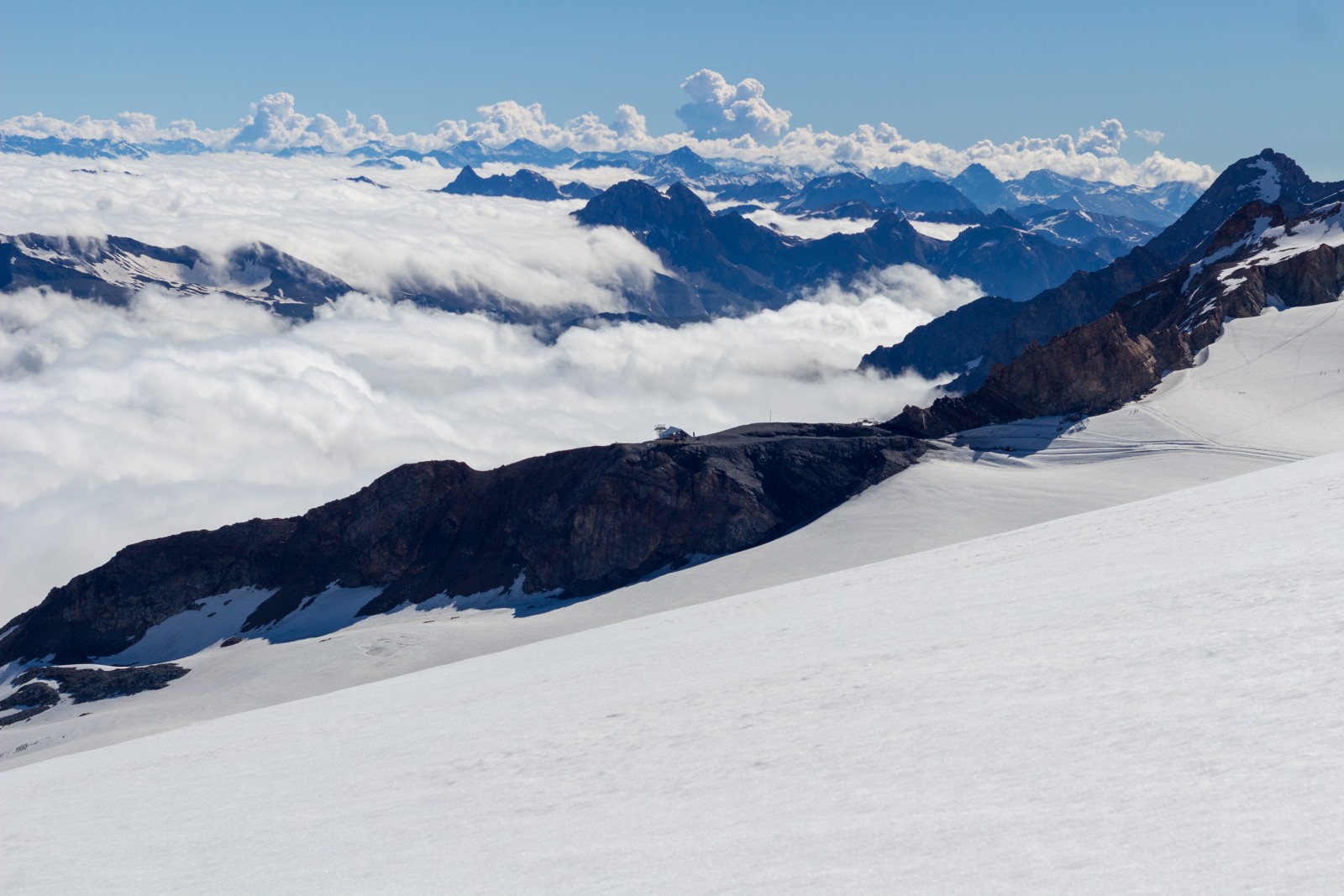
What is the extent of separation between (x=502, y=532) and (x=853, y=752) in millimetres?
76478

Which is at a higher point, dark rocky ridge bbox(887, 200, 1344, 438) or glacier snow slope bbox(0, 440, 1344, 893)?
dark rocky ridge bbox(887, 200, 1344, 438)

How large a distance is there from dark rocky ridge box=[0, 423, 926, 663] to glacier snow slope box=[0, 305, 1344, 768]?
13.1 feet

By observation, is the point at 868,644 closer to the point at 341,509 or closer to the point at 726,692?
the point at 726,692

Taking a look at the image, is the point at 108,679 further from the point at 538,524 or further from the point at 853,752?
the point at 853,752

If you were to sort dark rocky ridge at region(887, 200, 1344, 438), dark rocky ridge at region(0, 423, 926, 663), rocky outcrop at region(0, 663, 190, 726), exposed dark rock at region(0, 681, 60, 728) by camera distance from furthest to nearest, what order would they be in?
dark rocky ridge at region(887, 200, 1344, 438) < dark rocky ridge at region(0, 423, 926, 663) < rocky outcrop at region(0, 663, 190, 726) < exposed dark rock at region(0, 681, 60, 728)

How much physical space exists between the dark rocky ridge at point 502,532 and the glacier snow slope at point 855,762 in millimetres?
54053

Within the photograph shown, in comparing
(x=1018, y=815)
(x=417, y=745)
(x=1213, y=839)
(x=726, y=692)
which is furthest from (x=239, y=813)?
(x=1213, y=839)

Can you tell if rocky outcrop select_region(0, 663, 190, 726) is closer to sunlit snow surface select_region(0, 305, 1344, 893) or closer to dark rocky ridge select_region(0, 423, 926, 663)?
dark rocky ridge select_region(0, 423, 926, 663)

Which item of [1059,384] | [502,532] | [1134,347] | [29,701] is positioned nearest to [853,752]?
[502,532]

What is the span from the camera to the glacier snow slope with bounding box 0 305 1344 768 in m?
65.4

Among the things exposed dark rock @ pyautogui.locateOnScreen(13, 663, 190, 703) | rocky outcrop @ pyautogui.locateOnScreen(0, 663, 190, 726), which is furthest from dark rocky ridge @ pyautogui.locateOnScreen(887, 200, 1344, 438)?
rocky outcrop @ pyautogui.locateOnScreen(0, 663, 190, 726)

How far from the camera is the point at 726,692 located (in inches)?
733

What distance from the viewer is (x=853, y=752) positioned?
13883mm

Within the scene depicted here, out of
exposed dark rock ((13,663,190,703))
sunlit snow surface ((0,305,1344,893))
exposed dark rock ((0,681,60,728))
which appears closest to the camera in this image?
sunlit snow surface ((0,305,1344,893))
